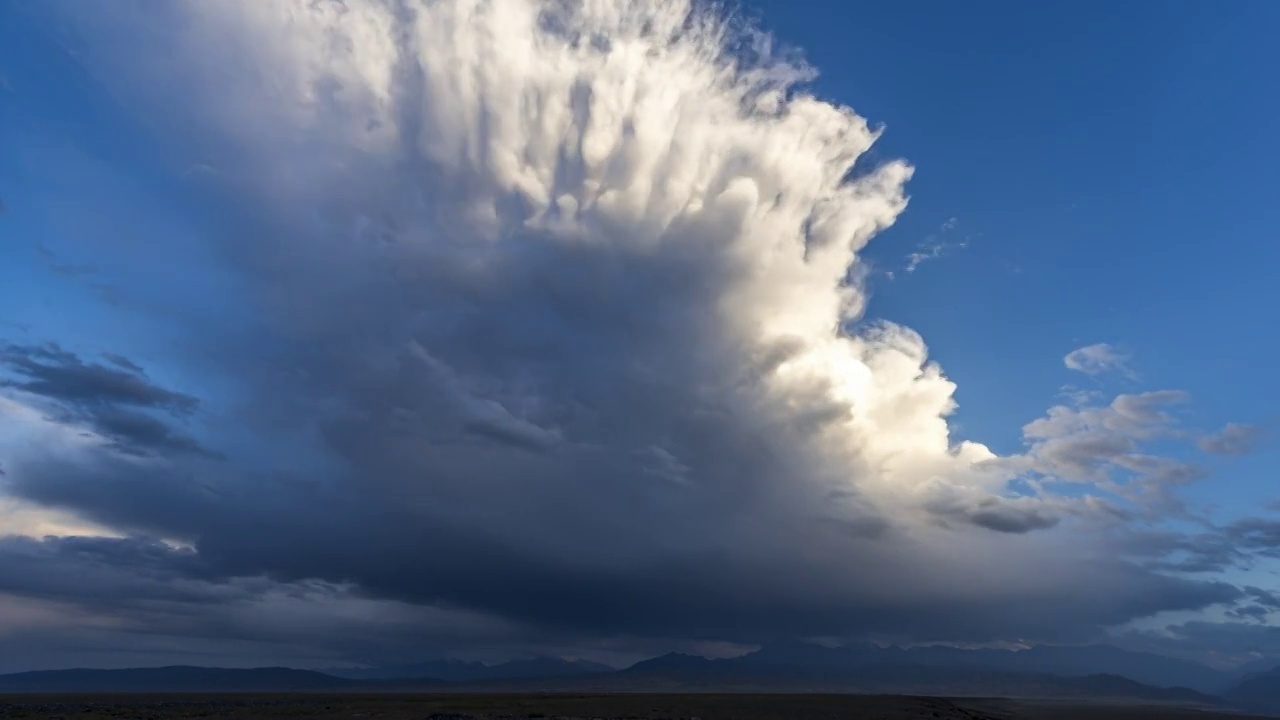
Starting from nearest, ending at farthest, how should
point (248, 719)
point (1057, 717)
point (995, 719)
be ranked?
point (248, 719) → point (995, 719) → point (1057, 717)

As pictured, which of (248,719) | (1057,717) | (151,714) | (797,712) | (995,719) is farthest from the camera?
(1057,717)

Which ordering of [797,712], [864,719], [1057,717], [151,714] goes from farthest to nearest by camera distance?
1. [1057,717]
2. [797,712]
3. [864,719]
4. [151,714]

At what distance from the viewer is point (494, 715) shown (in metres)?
116

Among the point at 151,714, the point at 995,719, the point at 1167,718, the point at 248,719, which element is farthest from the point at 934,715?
the point at 151,714

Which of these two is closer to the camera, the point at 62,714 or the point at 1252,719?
the point at 62,714

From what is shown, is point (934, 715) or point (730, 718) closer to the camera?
point (730, 718)

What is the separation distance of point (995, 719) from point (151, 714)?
14545 cm

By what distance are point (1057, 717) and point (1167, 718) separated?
27.0 meters

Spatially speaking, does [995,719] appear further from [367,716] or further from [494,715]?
[367,716]

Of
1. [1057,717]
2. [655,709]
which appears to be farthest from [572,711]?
[1057,717]

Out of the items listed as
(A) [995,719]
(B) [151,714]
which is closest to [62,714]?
(B) [151,714]

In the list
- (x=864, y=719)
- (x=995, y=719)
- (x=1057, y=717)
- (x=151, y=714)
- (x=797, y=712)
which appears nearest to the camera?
(x=151, y=714)

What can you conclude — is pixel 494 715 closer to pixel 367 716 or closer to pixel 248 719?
pixel 367 716

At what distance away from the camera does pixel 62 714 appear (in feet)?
365
